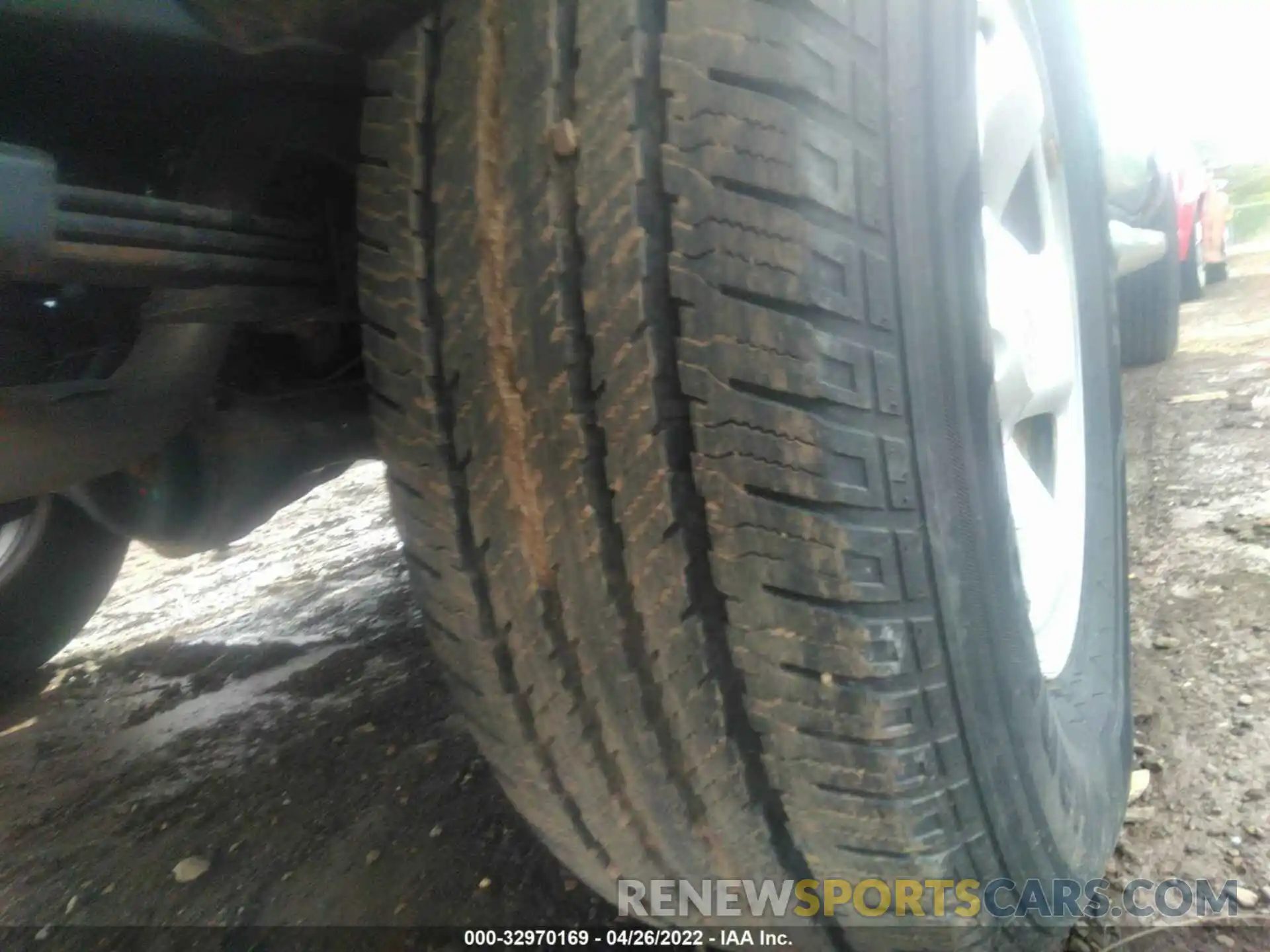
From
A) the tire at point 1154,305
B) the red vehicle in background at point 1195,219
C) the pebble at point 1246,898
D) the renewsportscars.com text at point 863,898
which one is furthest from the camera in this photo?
the red vehicle in background at point 1195,219

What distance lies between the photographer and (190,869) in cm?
127

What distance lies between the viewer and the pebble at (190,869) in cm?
125

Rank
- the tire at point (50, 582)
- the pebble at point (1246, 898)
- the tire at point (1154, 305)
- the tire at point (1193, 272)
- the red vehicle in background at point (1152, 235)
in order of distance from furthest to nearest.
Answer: the tire at point (1193, 272), the tire at point (1154, 305), the red vehicle in background at point (1152, 235), the tire at point (50, 582), the pebble at point (1246, 898)

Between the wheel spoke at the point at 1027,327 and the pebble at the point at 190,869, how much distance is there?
1195 millimetres

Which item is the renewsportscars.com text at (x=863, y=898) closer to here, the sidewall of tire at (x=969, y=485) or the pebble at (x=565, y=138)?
the sidewall of tire at (x=969, y=485)

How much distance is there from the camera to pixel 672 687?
0.75 metres

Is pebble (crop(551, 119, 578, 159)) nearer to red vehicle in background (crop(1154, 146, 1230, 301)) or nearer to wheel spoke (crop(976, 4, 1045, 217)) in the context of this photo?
wheel spoke (crop(976, 4, 1045, 217))

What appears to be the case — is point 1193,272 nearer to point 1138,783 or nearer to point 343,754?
point 1138,783

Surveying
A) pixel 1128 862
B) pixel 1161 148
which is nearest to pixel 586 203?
pixel 1128 862

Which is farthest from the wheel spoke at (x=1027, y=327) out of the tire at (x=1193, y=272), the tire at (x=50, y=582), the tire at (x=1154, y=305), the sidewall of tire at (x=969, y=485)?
the tire at (x=1193, y=272)

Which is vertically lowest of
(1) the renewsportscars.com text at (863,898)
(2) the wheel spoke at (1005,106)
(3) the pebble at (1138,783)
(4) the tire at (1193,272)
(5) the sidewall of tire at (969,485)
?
(4) the tire at (1193,272)

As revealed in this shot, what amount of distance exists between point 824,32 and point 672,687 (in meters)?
0.51

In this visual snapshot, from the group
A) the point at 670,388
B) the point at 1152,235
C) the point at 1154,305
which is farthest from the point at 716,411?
the point at 1154,305

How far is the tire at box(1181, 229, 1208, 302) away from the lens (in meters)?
5.22
